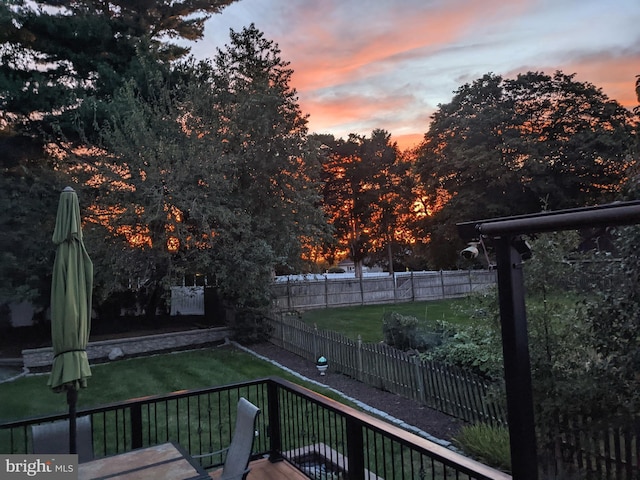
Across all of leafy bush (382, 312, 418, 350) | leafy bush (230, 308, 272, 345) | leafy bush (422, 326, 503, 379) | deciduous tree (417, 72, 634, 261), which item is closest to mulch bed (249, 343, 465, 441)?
leafy bush (422, 326, 503, 379)

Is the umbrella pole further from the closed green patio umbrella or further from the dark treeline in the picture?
the dark treeline

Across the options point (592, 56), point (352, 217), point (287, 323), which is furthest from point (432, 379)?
point (352, 217)

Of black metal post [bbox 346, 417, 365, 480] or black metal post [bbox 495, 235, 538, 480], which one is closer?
black metal post [bbox 495, 235, 538, 480]

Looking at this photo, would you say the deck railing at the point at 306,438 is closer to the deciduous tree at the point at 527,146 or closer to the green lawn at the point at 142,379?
the green lawn at the point at 142,379

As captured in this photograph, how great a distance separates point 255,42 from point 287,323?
8.99 metres

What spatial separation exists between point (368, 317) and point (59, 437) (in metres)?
12.6

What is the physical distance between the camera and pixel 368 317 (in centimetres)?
1516

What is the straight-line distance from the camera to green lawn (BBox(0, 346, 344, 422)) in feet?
23.7

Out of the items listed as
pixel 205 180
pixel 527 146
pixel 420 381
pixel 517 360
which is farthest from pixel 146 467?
pixel 527 146

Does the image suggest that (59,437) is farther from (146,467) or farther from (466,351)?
(466,351)

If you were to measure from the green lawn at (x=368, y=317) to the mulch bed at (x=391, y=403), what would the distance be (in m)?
2.69

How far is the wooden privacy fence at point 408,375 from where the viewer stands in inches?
216

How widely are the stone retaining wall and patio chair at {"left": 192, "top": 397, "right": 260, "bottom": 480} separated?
27.8 ft

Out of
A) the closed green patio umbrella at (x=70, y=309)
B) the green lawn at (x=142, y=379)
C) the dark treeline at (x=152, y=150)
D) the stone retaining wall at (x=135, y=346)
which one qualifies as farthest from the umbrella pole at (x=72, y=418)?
the stone retaining wall at (x=135, y=346)
